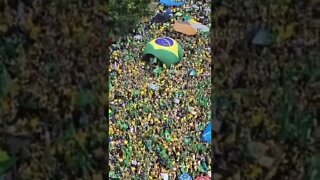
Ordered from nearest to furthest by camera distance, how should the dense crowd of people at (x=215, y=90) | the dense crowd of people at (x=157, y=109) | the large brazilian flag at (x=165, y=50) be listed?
the dense crowd of people at (x=215, y=90), the dense crowd of people at (x=157, y=109), the large brazilian flag at (x=165, y=50)

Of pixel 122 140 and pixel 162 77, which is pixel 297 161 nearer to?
pixel 122 140

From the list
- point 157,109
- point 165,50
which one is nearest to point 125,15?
point 165,50

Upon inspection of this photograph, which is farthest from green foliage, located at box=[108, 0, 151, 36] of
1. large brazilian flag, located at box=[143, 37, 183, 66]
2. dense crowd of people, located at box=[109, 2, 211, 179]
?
large brazilian flag, located at box=[143, 37, 183, 66]

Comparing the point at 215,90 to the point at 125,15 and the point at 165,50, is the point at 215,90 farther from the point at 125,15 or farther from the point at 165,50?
the point at 125,15

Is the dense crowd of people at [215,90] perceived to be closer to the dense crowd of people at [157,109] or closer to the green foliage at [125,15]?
the dense crowd of people at [157,109]

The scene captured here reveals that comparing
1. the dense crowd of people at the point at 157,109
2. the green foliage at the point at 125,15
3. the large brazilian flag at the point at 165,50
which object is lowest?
the dense crowd of people at the point at 157,109

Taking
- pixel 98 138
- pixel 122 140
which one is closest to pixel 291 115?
pixel 98 138

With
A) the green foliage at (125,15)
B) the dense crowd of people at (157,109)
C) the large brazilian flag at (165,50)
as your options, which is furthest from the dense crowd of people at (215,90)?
the green foliage at (125,15)
